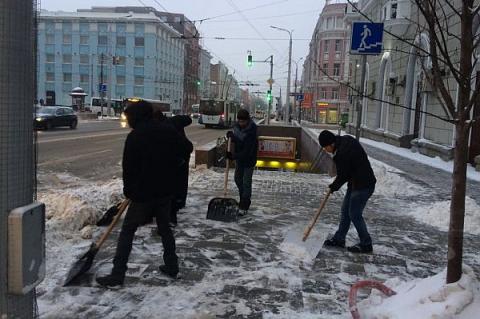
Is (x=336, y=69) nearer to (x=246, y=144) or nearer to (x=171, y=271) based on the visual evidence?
(x=246, y=144)

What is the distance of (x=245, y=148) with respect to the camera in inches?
309

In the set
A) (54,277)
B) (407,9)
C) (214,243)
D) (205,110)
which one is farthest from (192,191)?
(205,110)

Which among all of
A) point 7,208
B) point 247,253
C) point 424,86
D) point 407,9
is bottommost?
point 247,253

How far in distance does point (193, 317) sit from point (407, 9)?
2267cm

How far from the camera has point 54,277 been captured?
186 inches

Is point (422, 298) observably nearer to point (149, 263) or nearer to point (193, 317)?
point (193, 317)

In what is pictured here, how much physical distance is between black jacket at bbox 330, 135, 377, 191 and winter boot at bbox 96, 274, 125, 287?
2.67 metres

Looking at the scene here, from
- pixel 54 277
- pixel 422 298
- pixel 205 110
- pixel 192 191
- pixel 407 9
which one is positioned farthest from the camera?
pixel 205 110

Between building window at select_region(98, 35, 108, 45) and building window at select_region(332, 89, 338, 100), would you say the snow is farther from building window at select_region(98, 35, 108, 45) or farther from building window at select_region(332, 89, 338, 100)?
building window at select_region(98, 35, 108, 45)

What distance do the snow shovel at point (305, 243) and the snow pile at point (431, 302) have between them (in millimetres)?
1563

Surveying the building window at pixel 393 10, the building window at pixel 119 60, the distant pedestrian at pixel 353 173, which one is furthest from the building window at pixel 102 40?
the distant pedestrian at pixel 353 173

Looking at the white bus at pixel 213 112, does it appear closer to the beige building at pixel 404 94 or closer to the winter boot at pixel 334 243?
the beige building at pixel 404 94

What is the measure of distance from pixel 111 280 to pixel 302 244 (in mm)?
2403

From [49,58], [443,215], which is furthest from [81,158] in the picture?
[49,58]
